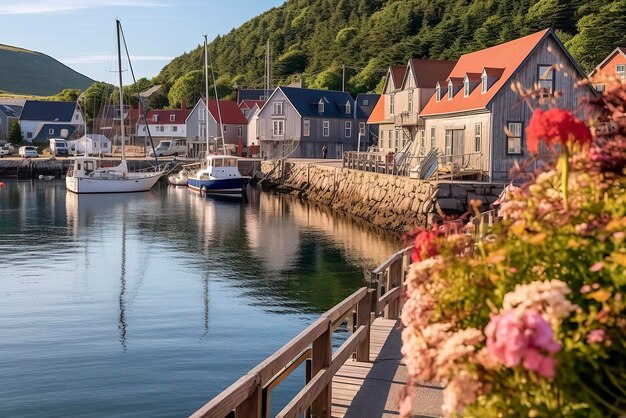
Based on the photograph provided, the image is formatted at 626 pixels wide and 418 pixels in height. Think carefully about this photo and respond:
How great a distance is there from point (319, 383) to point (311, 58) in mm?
168683

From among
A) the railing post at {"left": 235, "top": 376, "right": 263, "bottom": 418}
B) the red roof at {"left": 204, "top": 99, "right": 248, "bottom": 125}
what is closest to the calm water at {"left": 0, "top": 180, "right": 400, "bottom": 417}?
the railing post at {"left": 235, "top": 376, "right": 263, "bottom": 418}

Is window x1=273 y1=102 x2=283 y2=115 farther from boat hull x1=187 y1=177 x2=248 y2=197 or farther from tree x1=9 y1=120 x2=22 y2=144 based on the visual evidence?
tree x1=9 y1=120 x2=22 y2=144

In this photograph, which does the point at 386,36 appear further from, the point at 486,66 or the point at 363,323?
the point at 363,323

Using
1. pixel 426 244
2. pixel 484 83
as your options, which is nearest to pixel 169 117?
pixel 484 83

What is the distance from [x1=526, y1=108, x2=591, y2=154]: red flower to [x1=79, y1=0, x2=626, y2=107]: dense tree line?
92.4m

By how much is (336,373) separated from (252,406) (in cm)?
429

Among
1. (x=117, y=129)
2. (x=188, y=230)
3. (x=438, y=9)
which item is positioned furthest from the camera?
(x=438, y=9)

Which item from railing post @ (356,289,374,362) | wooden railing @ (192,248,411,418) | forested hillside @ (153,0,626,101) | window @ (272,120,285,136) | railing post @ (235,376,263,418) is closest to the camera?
wooden railing @ (192,248,411,418)

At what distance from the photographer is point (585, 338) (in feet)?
10.3

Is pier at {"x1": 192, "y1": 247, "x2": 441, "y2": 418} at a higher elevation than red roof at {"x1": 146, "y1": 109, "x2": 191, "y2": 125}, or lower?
lower

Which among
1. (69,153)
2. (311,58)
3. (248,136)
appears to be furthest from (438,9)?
(69,153)

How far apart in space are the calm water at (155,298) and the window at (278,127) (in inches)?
1449

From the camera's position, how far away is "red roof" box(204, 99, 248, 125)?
354 feet

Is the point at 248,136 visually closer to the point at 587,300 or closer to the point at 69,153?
the point at 69,153
